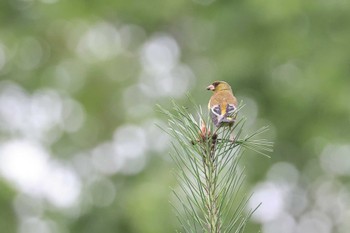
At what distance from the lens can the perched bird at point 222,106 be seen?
2.03m

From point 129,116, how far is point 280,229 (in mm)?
2753

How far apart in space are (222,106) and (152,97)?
368 inches

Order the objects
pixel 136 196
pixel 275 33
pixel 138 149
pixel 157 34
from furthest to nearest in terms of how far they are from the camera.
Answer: pixel 157 34 < pixel 138 149 < pixel 275 33 < pixel 136 196

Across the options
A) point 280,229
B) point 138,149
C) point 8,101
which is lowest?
point 280,229

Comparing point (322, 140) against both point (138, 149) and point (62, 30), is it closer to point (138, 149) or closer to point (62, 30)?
point (138, 149)

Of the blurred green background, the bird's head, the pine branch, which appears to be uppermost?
the blurred green background

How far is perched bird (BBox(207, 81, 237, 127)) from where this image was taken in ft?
6.68

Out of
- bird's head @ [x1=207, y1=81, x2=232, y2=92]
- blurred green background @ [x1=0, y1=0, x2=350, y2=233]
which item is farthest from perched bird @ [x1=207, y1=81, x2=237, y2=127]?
blurred green background @ [x1=0, y1=0, x2=350, y2=233]

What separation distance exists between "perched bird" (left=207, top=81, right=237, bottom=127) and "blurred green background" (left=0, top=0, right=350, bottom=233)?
638 centimetres

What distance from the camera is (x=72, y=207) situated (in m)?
10.9

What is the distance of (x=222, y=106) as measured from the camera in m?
2.18

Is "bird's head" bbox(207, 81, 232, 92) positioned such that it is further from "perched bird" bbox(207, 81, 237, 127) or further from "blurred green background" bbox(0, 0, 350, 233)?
"blurred green background" bbox(0, 0, 350, 233)

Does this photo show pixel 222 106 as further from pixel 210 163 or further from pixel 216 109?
pixel 210 163

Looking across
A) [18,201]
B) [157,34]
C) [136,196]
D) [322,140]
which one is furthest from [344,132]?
[18,201]
